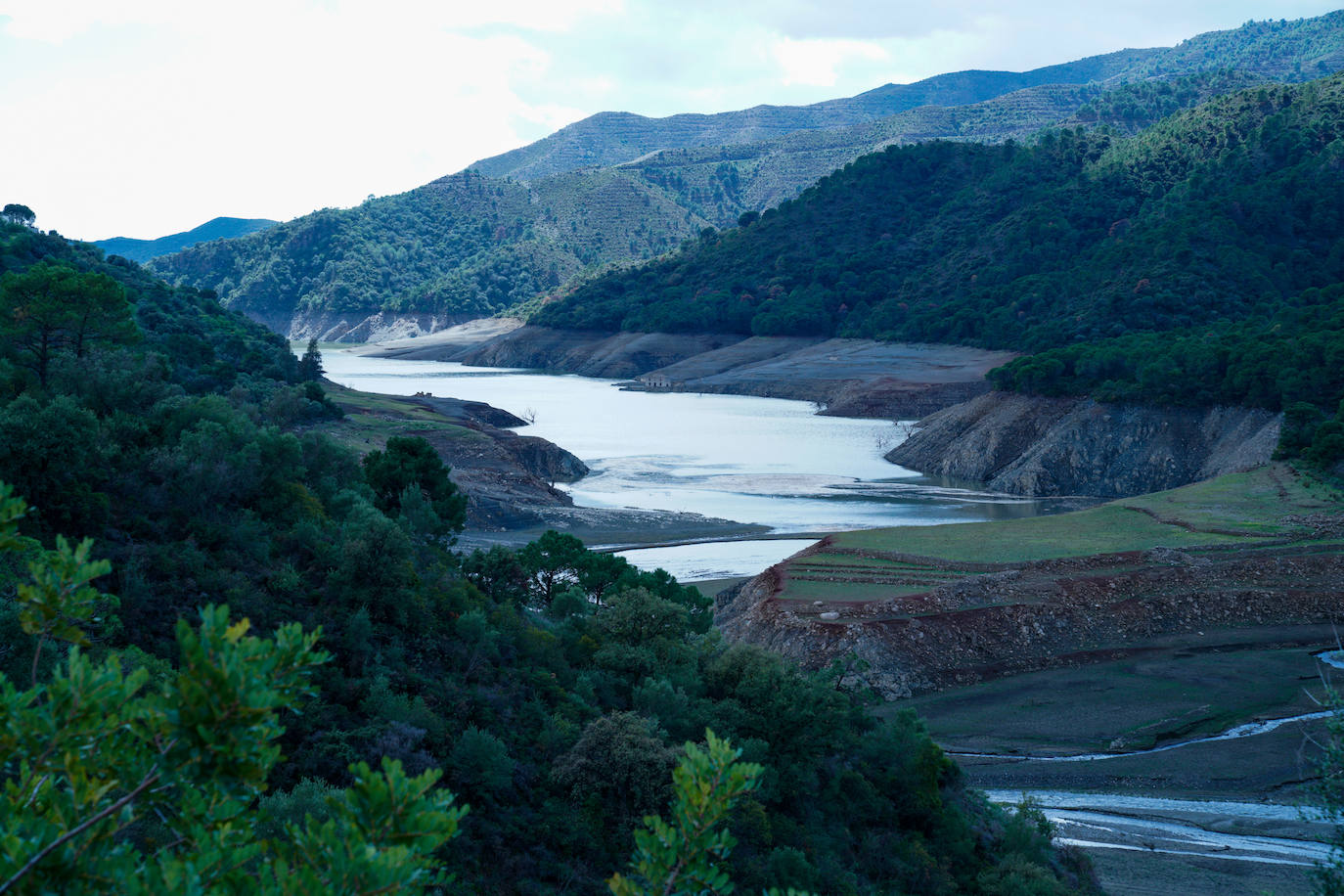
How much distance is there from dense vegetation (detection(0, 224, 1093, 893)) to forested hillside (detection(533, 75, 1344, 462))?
172ft

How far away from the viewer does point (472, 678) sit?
2023 cm

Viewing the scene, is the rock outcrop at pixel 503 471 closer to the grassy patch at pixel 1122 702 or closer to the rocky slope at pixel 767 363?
the grassy patch at pixel 1122 702

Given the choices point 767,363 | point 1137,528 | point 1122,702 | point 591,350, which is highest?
point 591,350

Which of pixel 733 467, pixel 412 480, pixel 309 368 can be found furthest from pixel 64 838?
pixel 309 368

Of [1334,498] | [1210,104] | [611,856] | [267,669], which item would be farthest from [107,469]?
[1210,104]

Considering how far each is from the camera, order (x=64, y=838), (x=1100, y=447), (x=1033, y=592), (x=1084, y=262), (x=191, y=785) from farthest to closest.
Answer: (x=1084, y=262)
(x=1100, y=447)
(x=1033, y=592)
(x=191, y=785)
(x=64, y=838)

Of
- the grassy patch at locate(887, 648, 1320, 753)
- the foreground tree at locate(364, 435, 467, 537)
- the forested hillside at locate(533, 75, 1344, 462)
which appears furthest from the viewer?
the forested hillside at locate(533, 75, 1344, 462)

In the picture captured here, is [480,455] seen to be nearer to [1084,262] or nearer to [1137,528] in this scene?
[1137,528]

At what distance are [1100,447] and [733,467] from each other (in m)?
24.0

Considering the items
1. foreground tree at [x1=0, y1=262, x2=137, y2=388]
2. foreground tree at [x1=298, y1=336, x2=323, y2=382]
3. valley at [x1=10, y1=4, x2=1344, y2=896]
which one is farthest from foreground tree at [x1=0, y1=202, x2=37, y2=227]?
foreground tree at [x1=0, y1=262, x2=137, y2=388]

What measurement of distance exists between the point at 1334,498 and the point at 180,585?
48.9 metres

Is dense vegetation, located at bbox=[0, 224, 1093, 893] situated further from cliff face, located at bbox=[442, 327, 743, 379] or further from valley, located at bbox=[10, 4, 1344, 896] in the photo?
cliff face, located at bbox=[442, 327, 743, 379]

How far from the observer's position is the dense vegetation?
1647 cm

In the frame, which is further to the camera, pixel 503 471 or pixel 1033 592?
pixel 503 471
